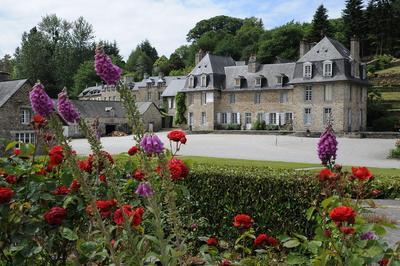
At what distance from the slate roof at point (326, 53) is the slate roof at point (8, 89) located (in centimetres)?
2393

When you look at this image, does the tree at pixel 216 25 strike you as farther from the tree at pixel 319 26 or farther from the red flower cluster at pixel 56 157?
the red flower cluster at pixel 56 157

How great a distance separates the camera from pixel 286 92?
4069 centimetres

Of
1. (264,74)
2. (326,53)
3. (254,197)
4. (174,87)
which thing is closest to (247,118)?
(264,74)

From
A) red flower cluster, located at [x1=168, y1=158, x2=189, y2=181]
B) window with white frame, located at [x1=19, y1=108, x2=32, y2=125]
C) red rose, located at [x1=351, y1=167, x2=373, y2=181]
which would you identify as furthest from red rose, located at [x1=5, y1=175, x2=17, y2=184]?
window with white frame, located at [x1=19, y1=108, x2=32, y2=125]

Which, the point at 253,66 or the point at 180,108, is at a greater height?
the point at 253,66

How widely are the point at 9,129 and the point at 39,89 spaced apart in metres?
25.5

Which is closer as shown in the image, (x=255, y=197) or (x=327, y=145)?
(x=327, y=145)

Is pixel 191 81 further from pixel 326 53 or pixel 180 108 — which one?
pixel 326 53

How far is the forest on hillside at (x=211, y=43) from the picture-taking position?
59.9 metres

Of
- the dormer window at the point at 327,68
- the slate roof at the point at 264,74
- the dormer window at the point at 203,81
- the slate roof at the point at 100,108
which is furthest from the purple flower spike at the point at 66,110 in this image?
the slate roof at the point at 100,108

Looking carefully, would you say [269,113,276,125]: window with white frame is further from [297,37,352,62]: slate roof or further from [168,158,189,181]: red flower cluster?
[168,158,189,181]: red flower cluster

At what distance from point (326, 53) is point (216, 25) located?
213 ft

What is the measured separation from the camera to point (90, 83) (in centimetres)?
7750

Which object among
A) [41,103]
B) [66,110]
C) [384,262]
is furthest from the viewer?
[384,262]
